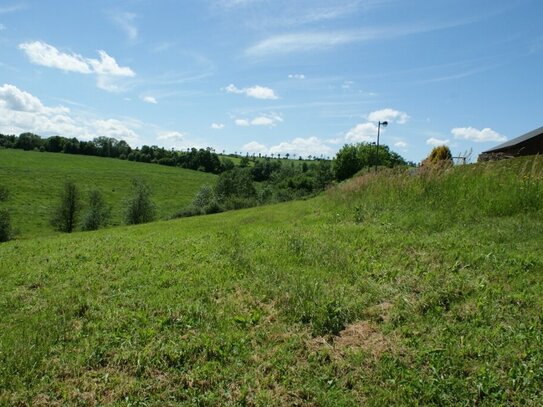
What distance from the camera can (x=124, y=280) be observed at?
7215 millimetres

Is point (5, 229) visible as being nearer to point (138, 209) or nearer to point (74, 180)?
point (138, 209)

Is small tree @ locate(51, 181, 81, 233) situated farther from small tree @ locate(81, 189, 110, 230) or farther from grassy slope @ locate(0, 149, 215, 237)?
small tree @ locate(81, 189, 110, 230)

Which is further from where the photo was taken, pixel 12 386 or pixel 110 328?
pixel 110 328

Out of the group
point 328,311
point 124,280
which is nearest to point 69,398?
point 328,311

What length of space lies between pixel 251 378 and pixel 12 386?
2371 mm

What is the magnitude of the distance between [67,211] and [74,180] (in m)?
22.9

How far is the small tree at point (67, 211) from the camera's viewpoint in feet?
174

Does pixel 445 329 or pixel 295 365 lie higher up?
pixel 445 329

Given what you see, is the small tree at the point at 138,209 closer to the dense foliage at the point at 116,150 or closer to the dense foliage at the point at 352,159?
the dense foliage at the point at 352,159

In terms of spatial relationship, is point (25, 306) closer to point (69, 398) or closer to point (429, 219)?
point (69, 398)

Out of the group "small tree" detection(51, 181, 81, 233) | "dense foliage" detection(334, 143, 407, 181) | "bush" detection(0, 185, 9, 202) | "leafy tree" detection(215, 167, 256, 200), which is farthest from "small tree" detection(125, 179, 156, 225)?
"dense foliage" detection(334, 143, 407, 181)

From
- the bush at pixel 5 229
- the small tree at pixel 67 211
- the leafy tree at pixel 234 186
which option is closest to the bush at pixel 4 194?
the small tree at pixel 67 211

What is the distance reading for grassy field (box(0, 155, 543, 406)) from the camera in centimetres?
387

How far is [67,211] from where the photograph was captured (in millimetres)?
53844
